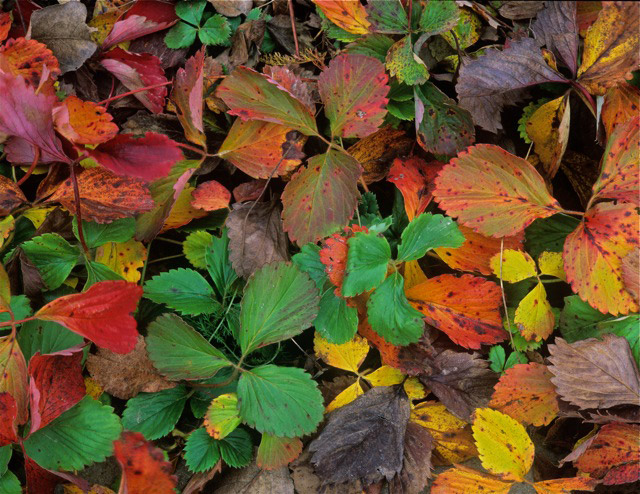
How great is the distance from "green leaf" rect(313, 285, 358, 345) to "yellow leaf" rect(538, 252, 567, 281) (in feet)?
1.28

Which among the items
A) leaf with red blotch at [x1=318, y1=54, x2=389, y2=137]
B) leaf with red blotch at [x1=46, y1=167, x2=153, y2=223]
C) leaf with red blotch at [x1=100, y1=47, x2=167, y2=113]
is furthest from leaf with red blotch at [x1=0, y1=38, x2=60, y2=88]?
leaf with red blotch at [x1=318, y1=54, x2=389, y2=137]

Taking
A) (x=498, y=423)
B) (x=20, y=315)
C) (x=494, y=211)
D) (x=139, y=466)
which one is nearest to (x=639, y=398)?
(x=498, y=423)

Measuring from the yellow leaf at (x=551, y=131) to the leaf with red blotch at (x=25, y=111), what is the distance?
0.94 metres

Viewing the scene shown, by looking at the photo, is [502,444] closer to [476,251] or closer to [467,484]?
[467,484]

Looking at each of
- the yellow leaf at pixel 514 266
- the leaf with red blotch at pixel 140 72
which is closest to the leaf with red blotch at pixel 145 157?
the leaf with red blotch at pixel 140 72

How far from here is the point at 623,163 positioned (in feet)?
3.52

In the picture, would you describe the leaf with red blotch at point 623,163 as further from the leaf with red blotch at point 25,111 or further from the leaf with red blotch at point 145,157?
the leaf with red blotch at point 25,111

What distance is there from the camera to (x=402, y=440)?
1.10 m

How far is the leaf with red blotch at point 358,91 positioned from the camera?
111 cm

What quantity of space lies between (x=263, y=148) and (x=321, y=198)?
0.56ft

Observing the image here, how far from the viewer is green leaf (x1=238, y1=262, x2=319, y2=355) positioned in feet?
3.60

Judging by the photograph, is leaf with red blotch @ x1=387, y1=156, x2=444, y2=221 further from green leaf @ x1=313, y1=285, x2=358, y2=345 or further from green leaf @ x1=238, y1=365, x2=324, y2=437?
green leaf @ x1=238, y1=365, x2=324, y2=437

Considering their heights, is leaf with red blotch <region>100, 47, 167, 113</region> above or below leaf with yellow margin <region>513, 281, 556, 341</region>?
above

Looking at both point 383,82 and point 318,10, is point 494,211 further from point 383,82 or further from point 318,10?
point 318,10
